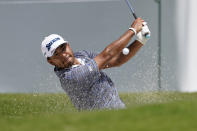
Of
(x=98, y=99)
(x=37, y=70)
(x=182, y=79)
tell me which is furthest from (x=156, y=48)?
(x=98, y=99)

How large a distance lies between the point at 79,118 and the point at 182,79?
4.79 metres

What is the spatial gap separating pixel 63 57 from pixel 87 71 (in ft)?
1.03

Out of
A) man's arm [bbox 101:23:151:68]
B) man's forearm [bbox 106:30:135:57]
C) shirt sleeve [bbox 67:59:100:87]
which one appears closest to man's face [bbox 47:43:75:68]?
shirt sleeve [bbox 67:59:100:87]

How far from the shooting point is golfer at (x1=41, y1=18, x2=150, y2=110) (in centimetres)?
538

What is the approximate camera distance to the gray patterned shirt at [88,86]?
5363mm

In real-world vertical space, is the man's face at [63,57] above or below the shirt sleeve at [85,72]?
above

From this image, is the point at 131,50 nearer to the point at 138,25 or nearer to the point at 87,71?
the point at 138,25

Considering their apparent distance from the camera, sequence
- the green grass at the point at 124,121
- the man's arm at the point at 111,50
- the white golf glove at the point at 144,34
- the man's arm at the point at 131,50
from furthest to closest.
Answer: the man's arm at the point at 131,50 → the white golf glove at the point at 144,34 → the man's arm at the point at 111,50 → the green grass at the point at 124,121

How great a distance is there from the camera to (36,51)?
8.66 meters

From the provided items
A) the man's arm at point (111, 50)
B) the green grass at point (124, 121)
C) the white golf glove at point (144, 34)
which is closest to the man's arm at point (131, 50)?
the white golf glove at point (144, 34)

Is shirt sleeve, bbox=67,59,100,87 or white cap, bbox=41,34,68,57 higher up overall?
white cap, bbox=41,34,68,57

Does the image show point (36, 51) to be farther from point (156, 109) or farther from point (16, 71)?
point (156, 109)

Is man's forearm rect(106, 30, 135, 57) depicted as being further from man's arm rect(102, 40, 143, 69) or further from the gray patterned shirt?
man's arm rect(102, 40, 143, 69)

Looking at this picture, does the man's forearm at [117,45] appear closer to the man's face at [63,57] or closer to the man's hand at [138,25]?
the man's hand at [138,25]
